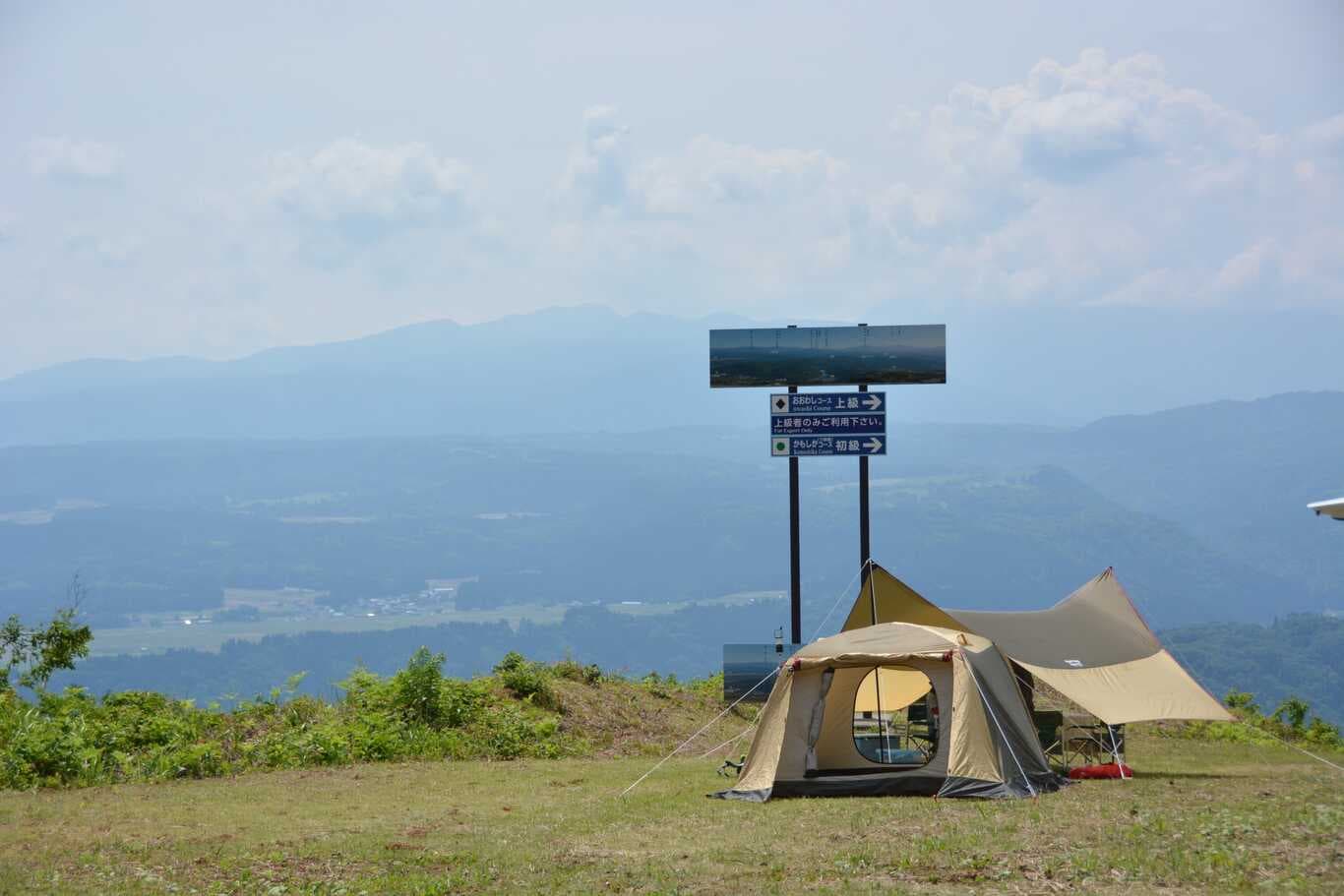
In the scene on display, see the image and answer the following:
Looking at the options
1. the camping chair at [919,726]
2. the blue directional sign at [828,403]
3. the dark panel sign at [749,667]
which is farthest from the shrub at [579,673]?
the camping chair at [919,726]

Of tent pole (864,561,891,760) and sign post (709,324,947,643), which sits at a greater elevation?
sign post (709,324,947,643)

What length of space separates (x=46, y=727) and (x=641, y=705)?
10451 millimetres

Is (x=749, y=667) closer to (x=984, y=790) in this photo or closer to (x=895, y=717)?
(x=895, y=717)

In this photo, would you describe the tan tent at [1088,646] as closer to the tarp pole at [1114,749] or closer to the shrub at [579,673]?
the tarp pole at [1114,749]

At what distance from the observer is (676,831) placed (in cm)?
1292

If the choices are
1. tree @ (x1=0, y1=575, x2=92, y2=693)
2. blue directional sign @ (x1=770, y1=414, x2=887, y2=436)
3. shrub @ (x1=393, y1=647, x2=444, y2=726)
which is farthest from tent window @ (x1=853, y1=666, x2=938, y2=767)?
tree @ (x1=0, y1=575, x2=92, y2=693)

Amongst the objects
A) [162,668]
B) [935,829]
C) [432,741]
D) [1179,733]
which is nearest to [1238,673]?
[1179,733]

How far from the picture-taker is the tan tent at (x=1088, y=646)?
17469 millimetres

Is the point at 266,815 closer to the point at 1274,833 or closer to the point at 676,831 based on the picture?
the point at 676,831

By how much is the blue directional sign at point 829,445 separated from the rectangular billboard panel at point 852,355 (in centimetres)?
106

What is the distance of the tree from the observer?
68.4 feet

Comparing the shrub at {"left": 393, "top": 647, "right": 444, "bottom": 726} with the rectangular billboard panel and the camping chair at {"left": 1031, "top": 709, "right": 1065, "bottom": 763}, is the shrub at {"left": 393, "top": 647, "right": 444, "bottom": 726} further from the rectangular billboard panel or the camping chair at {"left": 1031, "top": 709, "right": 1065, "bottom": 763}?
the camping chair at {"left": 1031, "top": 709, "right": 1065, "bottom": 763}

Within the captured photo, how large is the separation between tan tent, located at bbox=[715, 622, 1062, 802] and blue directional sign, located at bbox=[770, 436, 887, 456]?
10565 millimetres

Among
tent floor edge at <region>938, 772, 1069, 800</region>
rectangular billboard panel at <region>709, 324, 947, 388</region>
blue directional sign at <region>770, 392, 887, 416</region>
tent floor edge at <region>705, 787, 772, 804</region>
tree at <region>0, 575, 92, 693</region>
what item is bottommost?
tent floor edge at <region>705, 787, 772, 804</region>
